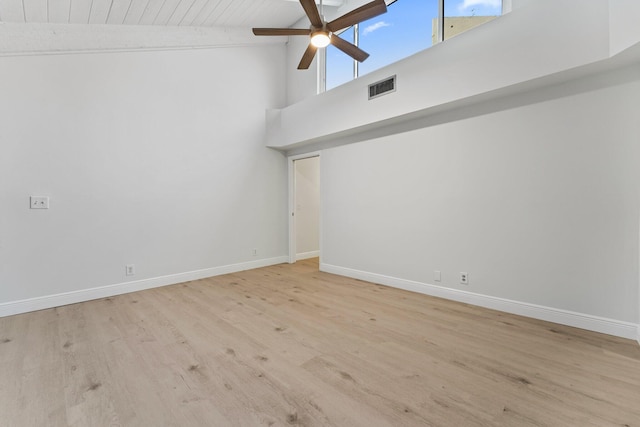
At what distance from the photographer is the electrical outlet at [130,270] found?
3.97m

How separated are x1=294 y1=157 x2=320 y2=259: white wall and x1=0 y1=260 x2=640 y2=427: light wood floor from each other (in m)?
2.79

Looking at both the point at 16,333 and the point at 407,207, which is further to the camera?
the point at 407,207

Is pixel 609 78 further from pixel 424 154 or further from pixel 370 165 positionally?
pixel 370 165

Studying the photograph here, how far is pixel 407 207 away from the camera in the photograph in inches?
155

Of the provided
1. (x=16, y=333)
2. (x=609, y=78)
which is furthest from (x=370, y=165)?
(x=16, y=333)

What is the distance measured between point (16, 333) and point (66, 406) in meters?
1.66

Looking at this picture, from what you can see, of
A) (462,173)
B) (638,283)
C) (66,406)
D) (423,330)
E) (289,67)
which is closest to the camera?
(66,406)

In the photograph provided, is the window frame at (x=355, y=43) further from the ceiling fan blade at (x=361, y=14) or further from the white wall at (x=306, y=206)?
the white wall at (x=306, y=206)

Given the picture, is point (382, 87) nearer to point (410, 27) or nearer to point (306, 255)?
point (410, 27)

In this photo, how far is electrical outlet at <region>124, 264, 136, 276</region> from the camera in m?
3.97

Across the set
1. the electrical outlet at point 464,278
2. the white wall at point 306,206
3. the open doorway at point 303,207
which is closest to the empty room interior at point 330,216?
the electrical outlet at point 464,278

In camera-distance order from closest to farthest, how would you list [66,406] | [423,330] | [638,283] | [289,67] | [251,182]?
[66,406] → [638,283] → [423,330] → [251,182] → [289,67]

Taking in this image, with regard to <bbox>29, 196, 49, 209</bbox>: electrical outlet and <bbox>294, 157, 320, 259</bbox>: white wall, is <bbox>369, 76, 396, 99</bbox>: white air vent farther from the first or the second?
<bbox>29, 196, 49, 209</bbox>: electrical outlet

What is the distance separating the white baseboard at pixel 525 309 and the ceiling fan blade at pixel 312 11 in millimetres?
3113
